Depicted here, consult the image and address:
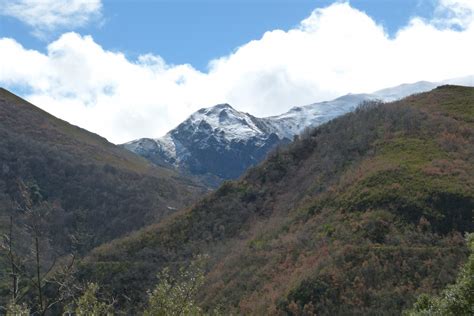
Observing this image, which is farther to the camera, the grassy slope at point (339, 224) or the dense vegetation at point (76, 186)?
the dense vegetation at point (76, 186)

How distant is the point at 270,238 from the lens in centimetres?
5103

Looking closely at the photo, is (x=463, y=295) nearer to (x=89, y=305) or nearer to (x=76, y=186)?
(x=89, y=305)

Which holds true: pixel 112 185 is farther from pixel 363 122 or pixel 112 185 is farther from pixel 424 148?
pixel 424 148

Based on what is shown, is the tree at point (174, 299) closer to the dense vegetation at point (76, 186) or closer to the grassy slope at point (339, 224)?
the grassy slope at point (339, 224)

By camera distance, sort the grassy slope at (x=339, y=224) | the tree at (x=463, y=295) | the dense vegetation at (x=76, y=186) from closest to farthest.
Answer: the tree at (x=463, y=295) → the grassy slope at (x=339, y=224) → the dense vegetation at (x=76, y=186)

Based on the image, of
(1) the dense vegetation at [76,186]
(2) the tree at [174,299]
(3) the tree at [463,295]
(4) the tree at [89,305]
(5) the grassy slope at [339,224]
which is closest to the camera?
(4) the tree at [89,305]

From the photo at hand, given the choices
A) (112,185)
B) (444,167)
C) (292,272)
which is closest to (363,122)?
(444,167)

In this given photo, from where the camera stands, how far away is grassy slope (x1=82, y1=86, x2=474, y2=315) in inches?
1314

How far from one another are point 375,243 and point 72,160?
123602 millimetres

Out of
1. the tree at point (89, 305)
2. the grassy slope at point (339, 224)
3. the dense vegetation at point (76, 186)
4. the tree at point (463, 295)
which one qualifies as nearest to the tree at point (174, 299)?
the tree at point (89, 305)

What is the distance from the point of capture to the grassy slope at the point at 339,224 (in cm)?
3338

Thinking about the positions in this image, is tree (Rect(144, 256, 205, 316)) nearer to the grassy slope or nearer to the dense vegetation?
the grassy slope

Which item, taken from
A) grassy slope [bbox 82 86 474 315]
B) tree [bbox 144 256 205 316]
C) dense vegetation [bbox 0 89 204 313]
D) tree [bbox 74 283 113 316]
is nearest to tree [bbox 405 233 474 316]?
tree [bbox 144 256 205 316]

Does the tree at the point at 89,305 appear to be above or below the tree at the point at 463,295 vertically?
above
